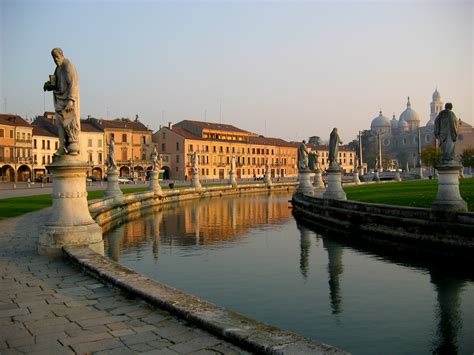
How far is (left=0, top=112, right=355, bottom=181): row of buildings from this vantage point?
73.1 meters

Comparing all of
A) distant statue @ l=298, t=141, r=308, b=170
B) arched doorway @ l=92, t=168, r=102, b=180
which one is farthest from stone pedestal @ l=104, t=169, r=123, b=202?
arched doorway @ l=92, t=168, r=102, b=180

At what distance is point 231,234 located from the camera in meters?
19.3

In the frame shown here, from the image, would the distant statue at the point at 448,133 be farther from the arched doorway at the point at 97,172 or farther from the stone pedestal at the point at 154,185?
the arched doorway at the point at 97,172

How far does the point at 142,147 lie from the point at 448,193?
79587 mm

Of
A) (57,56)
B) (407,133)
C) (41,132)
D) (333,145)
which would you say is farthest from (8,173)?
(407,133)

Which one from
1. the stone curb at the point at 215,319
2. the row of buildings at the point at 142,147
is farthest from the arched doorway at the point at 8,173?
the stone curb at the point at 215,319

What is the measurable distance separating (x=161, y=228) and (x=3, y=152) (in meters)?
57.6

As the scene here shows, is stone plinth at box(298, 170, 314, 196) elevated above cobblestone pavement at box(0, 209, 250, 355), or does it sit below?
above

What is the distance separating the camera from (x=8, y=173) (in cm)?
7294

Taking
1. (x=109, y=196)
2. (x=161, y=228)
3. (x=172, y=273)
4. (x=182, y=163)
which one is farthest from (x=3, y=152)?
(x=172, y=273)

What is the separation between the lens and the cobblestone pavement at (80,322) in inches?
196

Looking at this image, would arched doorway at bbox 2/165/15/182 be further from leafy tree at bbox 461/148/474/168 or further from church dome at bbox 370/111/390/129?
church dome at bbox 370/111/390/129

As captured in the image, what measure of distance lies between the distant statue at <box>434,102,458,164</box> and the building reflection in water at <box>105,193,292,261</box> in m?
7.93

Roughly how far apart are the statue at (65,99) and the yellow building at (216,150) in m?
74.3
